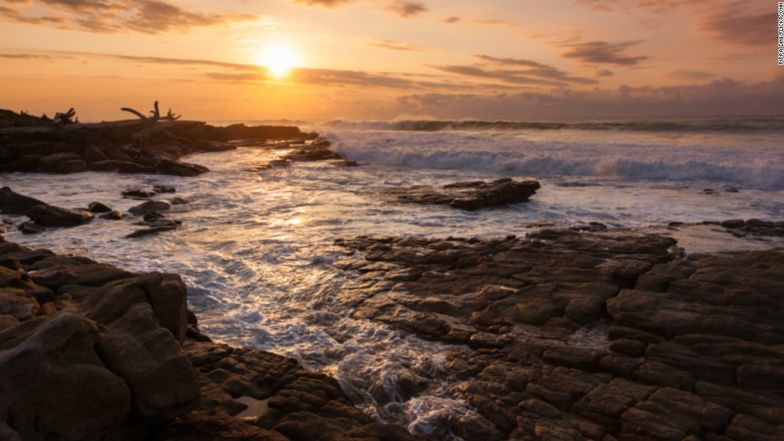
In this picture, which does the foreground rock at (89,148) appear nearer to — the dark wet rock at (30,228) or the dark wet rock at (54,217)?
the dark wet rock at (54,217)

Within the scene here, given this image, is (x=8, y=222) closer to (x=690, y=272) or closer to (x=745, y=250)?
(x=690, y=272)

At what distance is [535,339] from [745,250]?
20.8ft

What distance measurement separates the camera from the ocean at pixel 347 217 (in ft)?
23.8

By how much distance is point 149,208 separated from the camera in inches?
635

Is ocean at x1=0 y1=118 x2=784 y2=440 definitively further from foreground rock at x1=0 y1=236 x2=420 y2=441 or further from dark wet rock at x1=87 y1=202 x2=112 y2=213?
dark wet rock at x1=87 y1=202 x2=112 y2=213

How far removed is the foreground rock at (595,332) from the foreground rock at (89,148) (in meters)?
20.0

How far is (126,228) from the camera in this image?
1381 centimetres

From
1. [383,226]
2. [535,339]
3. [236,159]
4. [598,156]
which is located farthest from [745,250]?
[236,159]

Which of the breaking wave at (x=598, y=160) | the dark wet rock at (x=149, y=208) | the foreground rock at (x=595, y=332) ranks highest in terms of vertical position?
the breaking wave at (x=598, y=160)

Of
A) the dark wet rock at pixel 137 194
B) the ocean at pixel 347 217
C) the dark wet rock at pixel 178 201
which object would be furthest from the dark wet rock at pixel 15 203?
the dark wet rock at pixel 178 201

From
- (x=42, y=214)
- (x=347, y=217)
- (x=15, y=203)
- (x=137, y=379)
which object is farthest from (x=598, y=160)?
(x=137, y=379)

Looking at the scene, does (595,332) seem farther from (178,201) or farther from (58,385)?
(178,201)

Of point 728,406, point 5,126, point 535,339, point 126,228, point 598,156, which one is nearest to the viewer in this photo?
point 728,406

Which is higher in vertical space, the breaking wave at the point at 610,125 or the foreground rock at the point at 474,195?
the breaking wave at the point at 610,125
